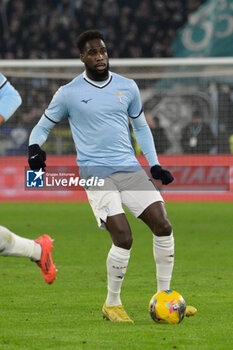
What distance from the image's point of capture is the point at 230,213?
16.9 metres

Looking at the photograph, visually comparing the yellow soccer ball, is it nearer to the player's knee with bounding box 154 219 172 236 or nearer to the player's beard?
the player's knee with bounding box 154 219 172 236

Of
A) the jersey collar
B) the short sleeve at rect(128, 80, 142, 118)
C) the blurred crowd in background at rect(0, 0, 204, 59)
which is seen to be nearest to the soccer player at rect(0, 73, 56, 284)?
the jersey collar

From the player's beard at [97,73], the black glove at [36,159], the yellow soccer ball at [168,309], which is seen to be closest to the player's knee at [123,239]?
the yellow soccer ball at [168,309]

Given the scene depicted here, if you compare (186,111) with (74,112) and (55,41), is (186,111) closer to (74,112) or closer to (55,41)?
(55,41)

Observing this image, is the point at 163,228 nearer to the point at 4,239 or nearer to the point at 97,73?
the point at 4,239

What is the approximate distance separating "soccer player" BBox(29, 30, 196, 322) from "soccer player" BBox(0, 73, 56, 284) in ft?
0.96

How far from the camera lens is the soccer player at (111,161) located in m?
6.32

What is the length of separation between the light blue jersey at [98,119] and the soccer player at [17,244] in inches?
11.5

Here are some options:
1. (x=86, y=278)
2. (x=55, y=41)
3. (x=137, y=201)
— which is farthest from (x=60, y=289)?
(x=55, y=41)

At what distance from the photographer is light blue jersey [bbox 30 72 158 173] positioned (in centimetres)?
647

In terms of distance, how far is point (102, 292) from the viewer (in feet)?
26.0

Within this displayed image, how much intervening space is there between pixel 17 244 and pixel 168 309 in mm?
1249

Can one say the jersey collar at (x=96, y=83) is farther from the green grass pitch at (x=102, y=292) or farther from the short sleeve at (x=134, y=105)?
the green grass pitch at (x=102, y=292)

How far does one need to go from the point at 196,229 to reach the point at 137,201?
7807 millimetres
